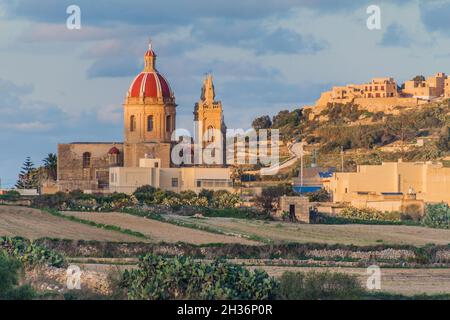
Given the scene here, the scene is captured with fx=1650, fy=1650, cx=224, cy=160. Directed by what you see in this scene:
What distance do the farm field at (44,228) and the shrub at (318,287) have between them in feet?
54.8

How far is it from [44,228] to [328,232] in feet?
32.8

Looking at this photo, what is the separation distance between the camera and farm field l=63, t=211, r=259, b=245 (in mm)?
50250

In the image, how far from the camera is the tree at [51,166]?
86438 millimetres

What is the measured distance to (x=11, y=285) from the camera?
2991 centimetres

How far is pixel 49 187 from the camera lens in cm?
7962

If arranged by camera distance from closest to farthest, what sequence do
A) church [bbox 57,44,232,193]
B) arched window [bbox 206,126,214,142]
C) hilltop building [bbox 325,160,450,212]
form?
hilltop building [bbox 325,160,450,212] → church [bbox 57,44,232,193] → arched window [bbox 206,126,214,142]

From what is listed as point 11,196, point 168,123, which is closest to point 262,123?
point 168,123

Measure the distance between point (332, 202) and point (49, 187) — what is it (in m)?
14.0

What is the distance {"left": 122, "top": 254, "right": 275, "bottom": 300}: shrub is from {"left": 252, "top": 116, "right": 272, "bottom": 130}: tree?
333ft

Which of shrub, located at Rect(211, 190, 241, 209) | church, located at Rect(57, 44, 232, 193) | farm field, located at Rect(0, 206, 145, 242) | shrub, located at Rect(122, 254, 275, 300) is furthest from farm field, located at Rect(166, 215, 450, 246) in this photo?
shrub, located at Rect(122, 254, 275, 300)

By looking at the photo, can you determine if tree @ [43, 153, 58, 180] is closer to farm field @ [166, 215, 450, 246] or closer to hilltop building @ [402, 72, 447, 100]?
farm field @ [166, 215, 450, 246]

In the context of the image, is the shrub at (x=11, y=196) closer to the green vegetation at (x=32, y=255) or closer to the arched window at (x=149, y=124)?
the arched window at (x=149, y=124)
